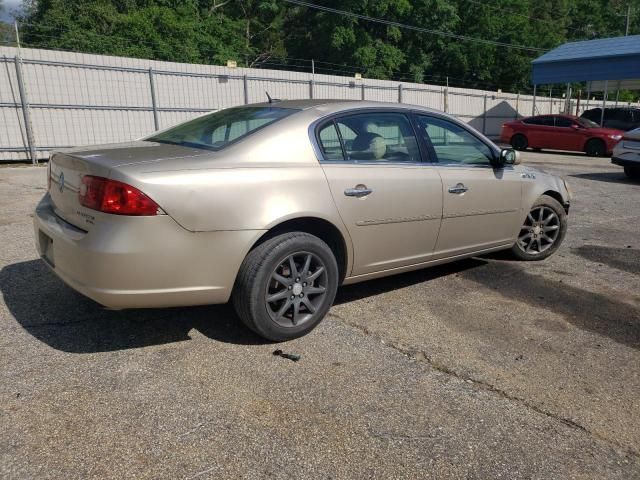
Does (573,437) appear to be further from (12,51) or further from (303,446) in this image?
(12,51)

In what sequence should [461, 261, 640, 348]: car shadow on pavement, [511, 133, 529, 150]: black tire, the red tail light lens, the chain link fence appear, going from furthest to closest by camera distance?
[511, 133, 529, 150]: black tire, the chain link fence, [461, 261, 640, 348]: car shadow on pavement, the red tail light lens

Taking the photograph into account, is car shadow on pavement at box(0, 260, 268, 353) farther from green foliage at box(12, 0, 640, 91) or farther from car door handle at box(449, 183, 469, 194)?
green foliage at box(12, 0, 640, 91)

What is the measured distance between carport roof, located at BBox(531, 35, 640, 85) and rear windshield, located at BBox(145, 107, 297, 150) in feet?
80.6

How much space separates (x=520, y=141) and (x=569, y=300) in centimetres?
1776

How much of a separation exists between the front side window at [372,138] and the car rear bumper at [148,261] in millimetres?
946

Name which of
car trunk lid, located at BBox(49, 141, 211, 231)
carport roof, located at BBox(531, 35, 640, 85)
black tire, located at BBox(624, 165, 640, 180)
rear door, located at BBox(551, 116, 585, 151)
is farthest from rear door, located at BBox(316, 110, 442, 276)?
carport roof, located at BBox(531, 35, 640, 85)

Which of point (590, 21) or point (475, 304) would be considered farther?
point (590, 21)

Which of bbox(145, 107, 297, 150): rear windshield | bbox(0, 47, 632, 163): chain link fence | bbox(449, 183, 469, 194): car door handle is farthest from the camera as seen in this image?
bbox(0, 47, 632, 163): chain link fence

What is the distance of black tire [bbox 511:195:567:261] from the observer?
5.26 meters

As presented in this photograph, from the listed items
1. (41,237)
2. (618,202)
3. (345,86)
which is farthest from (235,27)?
(41,237)

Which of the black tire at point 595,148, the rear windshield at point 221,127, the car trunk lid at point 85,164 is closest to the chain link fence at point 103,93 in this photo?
the black tire at point 595,148

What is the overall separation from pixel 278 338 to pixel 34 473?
1.53 metres

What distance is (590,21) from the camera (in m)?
57.3

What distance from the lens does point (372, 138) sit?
395 centimetres
